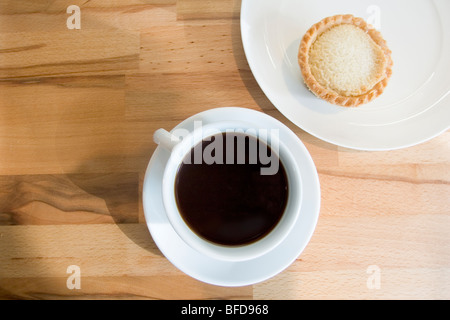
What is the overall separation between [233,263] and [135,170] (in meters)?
0.28

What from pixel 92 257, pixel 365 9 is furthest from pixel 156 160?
pixel 365 9

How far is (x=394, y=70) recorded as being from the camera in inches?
30.0

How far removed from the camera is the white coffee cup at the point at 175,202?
0.59m

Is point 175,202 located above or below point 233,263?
above

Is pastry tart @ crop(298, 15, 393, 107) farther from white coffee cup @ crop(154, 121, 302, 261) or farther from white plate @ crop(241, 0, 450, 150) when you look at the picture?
white coffee cup @ crop(154, 121, 302, 261)

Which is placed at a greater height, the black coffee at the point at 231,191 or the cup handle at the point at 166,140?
the cup handle at the point at 166,140

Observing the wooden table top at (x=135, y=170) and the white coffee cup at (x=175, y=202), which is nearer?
the white coffee cup at (x=175, y=202)

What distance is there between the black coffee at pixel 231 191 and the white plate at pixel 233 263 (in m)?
0.05

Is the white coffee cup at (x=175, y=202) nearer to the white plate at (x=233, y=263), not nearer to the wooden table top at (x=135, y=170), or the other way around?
the white plate at (x=233, y=263)

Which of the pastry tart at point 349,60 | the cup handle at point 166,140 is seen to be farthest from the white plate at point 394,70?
the cup handle at point 166,140

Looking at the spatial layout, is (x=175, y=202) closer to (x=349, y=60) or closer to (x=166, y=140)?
(x=166, y=140)

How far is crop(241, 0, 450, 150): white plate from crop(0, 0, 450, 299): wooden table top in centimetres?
6

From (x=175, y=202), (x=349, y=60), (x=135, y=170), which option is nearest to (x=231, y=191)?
(x=175, y=202)

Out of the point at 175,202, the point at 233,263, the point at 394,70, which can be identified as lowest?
the point at 233,263
